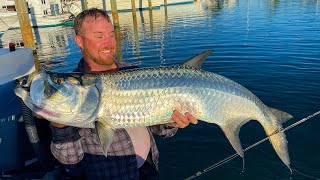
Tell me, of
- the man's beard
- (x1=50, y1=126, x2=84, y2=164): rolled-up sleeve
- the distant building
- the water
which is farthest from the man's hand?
the distant building

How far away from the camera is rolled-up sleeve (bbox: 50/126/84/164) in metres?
3.51

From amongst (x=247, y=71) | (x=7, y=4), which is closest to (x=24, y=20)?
(x=247, y=71)

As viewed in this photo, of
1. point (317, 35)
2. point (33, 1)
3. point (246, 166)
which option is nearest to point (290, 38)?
point (317, 35)

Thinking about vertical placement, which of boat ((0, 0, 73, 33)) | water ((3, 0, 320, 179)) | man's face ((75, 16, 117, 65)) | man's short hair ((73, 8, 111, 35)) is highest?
man's short hair ((73, 8, 111, 35))

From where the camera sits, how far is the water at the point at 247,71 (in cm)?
721

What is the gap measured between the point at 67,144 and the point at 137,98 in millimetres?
1067

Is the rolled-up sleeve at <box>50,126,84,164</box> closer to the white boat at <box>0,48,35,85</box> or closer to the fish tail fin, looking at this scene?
the fish tail fin

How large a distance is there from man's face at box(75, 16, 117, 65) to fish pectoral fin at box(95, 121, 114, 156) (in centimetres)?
97

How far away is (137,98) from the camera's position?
348 cm

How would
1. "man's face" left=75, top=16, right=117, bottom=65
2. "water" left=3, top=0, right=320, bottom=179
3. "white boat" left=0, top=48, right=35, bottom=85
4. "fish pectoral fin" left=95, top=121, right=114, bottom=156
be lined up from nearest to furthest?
1. "fish pectoral fin" left=95, top=121, right=114, bottom=156
2. "man's face" left=75, top=16, right=117, bottom=65
3. "white boat" left=0, top=48, right=35, bottom=85
4. "water" left=3, top=0, right=320, bottom=179

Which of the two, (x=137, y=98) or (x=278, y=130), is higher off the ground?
(x=137, y=98)

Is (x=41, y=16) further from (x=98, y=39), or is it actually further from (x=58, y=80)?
(x=58, y=80)

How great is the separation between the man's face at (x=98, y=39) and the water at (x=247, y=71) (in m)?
4.28

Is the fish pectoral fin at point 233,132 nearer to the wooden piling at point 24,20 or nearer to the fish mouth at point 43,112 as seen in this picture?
the fish mouth at point 43,112
